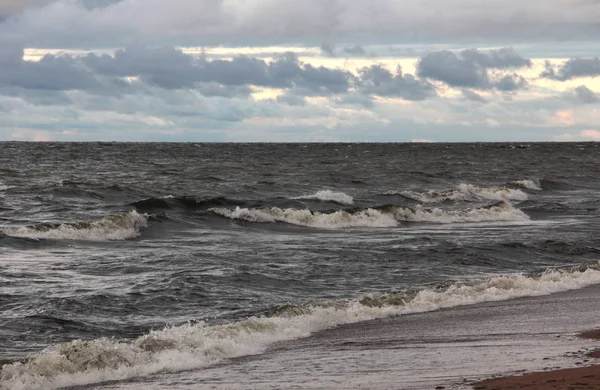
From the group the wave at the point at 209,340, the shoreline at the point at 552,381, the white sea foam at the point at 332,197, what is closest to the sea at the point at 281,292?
the wave at the point at 209,340

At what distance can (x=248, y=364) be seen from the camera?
37.0 feet

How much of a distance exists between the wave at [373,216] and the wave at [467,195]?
224 inches

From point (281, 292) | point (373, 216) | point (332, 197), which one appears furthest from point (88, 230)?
point (332, 197)

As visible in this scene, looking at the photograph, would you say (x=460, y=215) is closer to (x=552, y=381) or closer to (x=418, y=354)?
(x=418, y=354)

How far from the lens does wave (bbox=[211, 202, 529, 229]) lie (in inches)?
1252

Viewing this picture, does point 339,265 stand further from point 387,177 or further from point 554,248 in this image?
point 387,177

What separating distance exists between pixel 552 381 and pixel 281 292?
27.2 ft

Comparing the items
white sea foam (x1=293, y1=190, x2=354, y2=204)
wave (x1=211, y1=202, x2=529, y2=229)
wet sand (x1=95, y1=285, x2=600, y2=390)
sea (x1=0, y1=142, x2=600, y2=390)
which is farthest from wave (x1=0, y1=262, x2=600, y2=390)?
white sea foam (x1=293, y1=190, x2=354, y2=204)

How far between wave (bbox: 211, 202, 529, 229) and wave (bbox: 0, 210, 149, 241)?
5.44 meters

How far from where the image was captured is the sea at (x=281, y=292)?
1079cm

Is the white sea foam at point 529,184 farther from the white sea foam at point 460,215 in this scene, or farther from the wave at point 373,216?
the white sea foam at point 460,215

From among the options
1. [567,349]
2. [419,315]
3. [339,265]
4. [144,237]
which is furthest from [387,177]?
[567,349]

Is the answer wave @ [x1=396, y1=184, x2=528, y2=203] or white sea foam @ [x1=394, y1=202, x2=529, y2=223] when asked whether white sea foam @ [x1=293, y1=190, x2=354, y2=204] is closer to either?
wave @ [x1=396, y1=184, x2=528, y2=203]

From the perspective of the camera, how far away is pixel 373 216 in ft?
108
